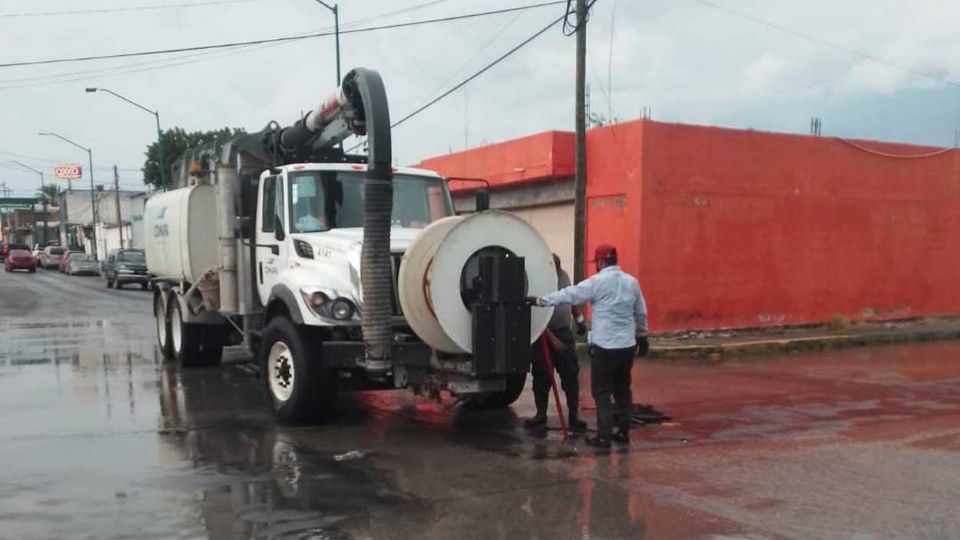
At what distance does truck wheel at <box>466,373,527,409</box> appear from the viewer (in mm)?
9422

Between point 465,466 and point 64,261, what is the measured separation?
5513 cm

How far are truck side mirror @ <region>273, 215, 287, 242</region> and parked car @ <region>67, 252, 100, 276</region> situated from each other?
4717cm

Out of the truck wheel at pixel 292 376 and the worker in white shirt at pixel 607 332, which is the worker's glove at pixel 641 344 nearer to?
the worker in white shirt at pixel 607 332

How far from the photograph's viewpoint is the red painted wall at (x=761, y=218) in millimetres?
16031

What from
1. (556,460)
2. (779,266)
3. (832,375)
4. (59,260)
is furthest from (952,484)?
(59,260)

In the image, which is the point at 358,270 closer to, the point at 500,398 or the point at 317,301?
the point at 317,301

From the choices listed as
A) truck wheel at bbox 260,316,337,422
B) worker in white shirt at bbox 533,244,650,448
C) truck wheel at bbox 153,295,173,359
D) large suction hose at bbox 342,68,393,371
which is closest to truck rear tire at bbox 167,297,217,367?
truck wheel at bbox 153,295,173,359

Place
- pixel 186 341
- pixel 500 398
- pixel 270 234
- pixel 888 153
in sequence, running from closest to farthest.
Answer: pixel 270 234 → pixel 500 398 → pixel 186 341 → pixel 888 153

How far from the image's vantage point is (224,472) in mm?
7078

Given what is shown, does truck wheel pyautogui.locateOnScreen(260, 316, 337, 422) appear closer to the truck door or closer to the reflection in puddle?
the reflection in puddle

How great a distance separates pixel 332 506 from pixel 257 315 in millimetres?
4604

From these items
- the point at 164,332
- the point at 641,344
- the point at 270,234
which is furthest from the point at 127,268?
the point at 641,344

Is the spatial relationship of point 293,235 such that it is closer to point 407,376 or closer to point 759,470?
point 407,376

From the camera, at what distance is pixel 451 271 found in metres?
7.54
